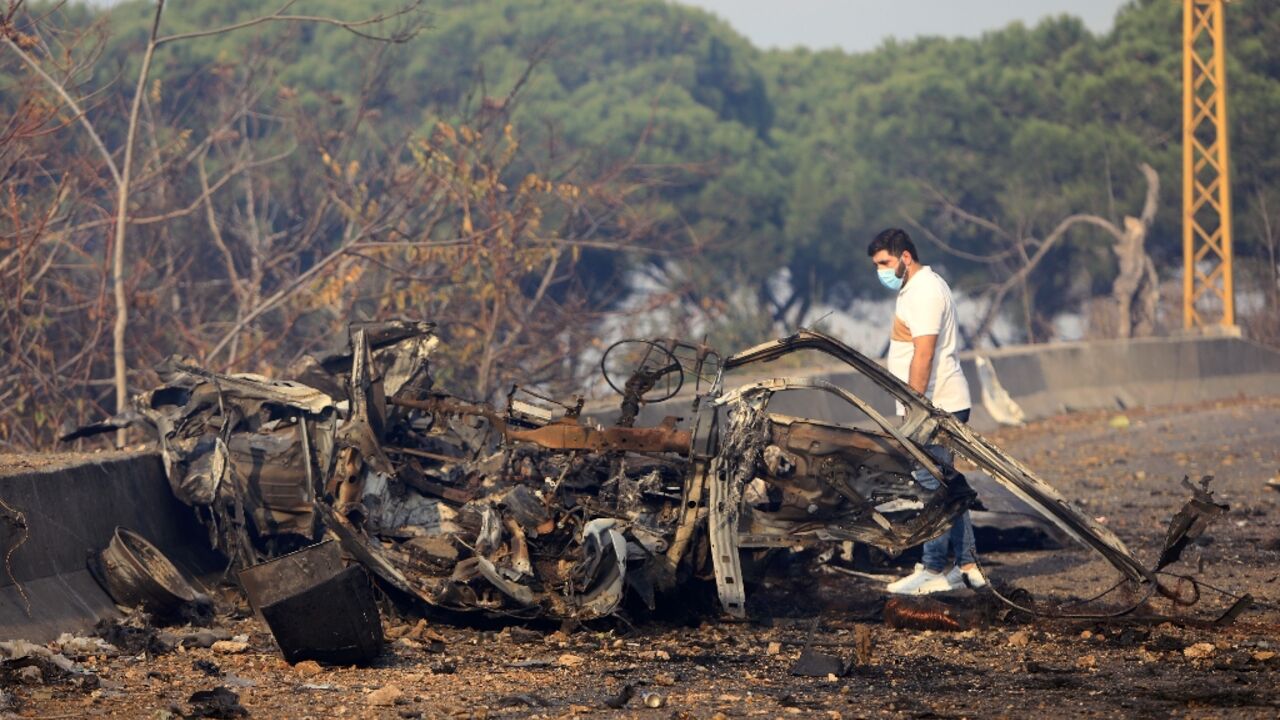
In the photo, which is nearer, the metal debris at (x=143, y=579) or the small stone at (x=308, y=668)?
the small stone at (x=308, y=668)

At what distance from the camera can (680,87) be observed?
42.7 metres

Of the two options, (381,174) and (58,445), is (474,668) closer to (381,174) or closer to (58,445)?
(58,445)

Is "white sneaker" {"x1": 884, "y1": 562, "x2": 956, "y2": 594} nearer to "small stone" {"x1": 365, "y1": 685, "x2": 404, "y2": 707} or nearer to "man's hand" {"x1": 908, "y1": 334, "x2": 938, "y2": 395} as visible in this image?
"man's hand" {"x1": 908, "y1": 334, "x2": 938, "y2": 395}

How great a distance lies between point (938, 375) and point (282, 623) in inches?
165

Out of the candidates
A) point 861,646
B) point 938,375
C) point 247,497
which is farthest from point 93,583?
point 938,375

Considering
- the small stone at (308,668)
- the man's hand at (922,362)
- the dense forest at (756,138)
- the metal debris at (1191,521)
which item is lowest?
the small stone at (308,668)

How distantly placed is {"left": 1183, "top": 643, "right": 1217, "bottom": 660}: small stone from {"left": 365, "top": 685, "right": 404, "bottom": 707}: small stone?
10.6 feet

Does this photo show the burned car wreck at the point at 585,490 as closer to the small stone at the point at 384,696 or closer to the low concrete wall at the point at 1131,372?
the small stone at the point at 384,696

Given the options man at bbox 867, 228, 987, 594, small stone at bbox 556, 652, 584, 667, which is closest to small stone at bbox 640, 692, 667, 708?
small stone at bbox 556, 652, 584, 667

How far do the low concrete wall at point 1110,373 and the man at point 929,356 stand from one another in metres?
7.46

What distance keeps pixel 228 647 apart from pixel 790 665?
2.41m

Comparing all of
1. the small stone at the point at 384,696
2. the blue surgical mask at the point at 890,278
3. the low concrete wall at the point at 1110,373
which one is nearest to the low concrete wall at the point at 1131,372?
the low concrete wall at the point at 1110,373

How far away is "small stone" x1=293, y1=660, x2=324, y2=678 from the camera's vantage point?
6648mm

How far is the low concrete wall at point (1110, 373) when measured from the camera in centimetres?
1991
